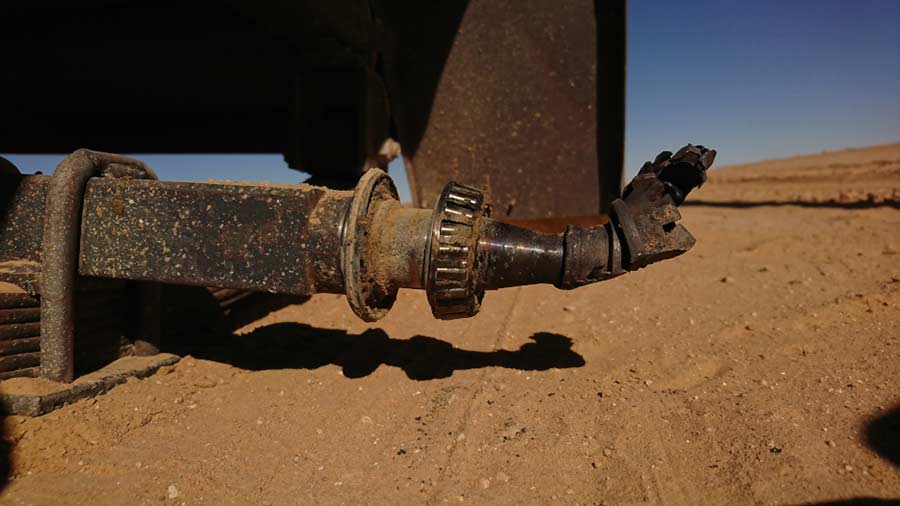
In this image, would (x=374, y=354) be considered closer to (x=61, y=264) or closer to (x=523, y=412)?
(x=523, y=412)

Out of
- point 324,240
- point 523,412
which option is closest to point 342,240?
point 324,240

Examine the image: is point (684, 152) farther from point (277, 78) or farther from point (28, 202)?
point (277, 78)

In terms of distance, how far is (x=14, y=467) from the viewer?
1.61m

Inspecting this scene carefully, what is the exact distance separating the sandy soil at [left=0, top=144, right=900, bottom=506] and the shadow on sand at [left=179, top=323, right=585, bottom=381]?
0.01 m

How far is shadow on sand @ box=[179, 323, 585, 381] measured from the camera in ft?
8.00

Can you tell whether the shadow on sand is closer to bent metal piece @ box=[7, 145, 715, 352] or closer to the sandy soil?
the sandy soil

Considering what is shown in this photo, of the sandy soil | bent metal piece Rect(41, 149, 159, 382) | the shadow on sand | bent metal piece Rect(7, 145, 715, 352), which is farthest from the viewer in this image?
the shadow on sand

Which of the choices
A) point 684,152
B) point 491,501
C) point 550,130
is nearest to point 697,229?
point 550,130

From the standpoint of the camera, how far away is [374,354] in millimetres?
2613

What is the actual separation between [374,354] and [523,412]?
2.90 ft

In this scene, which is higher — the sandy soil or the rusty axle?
the rusty axle

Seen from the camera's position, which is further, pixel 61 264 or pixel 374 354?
pixel 374 354

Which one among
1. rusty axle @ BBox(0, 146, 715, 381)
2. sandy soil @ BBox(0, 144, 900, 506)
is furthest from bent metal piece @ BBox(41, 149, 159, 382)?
sandy soil @ BBox(0, 144, 900, 506)

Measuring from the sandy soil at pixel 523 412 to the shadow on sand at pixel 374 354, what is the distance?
0.04 ft
